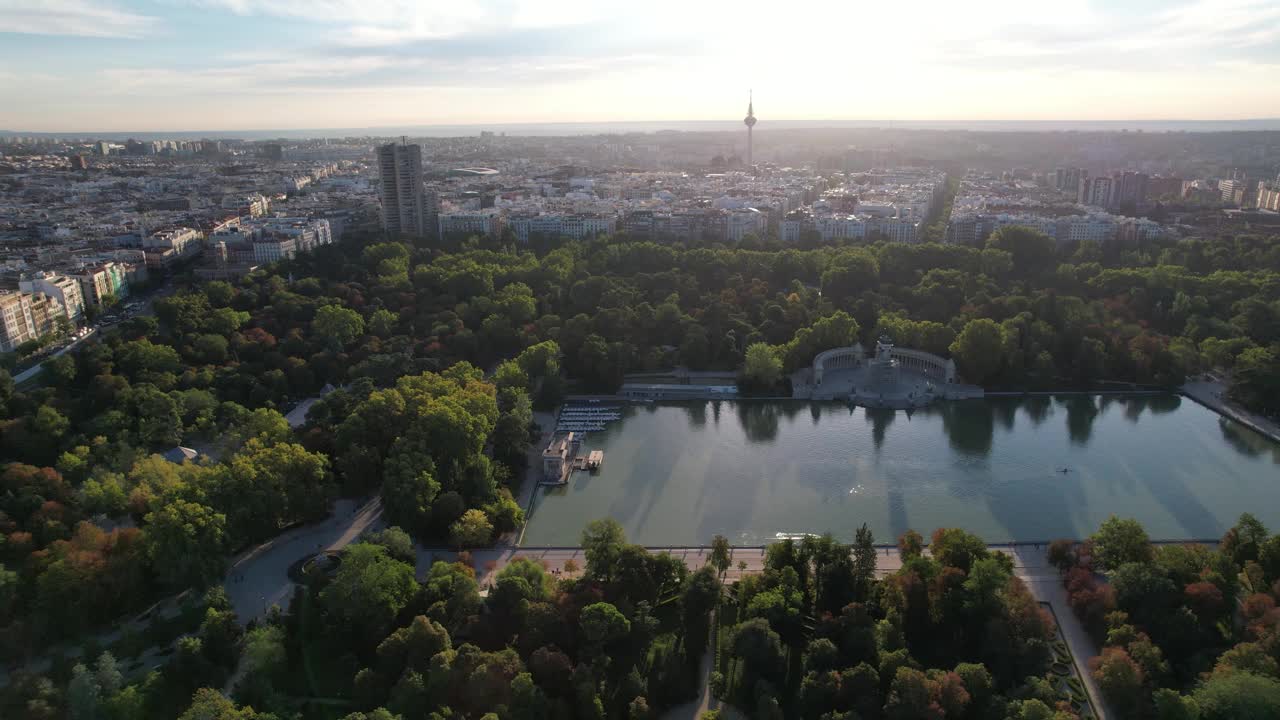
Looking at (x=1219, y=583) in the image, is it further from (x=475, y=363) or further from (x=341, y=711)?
(x=475, y=363)

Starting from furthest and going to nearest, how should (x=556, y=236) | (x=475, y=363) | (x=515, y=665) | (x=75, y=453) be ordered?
1. (x=556, y=236)
2. (x=475, y=363)
3. (x=75, y=453)
4. (x=515, y=665)

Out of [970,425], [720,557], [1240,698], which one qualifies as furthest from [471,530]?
[970,425]

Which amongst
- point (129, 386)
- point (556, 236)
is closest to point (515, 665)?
point (129, 386)

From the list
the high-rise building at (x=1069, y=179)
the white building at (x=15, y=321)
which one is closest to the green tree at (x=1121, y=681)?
the white building at (x=15, y=321)

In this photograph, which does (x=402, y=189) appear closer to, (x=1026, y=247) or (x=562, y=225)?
(x=562, y=225)

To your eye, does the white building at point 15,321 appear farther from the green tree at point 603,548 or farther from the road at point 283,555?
the green tree at point 603,548

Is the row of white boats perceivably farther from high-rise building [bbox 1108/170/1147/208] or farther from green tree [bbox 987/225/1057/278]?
high-rise building [bbox 1108/170/1147/208]
